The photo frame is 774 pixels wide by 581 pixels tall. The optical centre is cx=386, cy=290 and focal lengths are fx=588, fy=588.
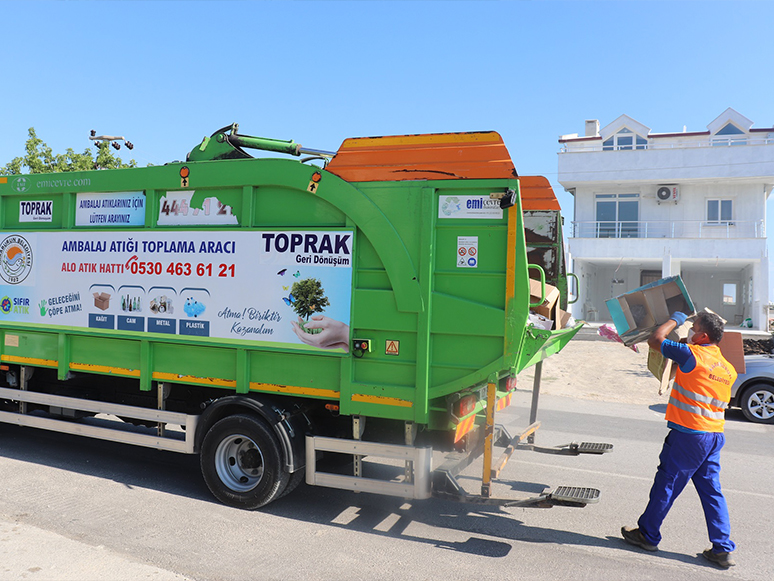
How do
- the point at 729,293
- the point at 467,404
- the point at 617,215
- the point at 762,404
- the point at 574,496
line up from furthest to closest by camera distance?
the point at 729,293 < the point at 617,215 < the point at 762,404 < the point at 467,404 < the point at 574,496

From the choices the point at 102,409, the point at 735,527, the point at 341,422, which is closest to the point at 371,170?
the point at 341,422

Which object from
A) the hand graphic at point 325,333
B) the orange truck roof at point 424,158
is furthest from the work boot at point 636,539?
the orange truck roof at point 424,158

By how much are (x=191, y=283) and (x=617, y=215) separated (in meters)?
24.7

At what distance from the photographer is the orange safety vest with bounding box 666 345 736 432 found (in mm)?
4172

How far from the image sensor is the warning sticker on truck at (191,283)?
15.5 feet

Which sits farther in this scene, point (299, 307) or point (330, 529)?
point (299, 307)

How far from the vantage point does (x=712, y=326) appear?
431 cm

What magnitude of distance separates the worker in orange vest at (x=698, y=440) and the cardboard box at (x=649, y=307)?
28cm

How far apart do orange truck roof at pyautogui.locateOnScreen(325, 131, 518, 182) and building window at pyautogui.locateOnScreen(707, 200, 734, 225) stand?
25080 millimetres

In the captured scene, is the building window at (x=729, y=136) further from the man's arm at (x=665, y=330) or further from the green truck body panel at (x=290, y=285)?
the man's arm at (x=665, y=330)

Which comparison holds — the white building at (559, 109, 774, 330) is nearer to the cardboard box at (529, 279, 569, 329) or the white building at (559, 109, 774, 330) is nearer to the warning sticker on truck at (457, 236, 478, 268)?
the cardboard box at (529, 279, 569, 329)

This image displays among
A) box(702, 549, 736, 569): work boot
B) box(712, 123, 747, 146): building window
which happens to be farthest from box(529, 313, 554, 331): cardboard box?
box(712, 123, 747, 146): building window

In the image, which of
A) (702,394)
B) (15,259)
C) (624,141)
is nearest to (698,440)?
(702,394)

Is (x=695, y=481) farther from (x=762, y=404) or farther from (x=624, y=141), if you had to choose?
(x=624, y=141)
